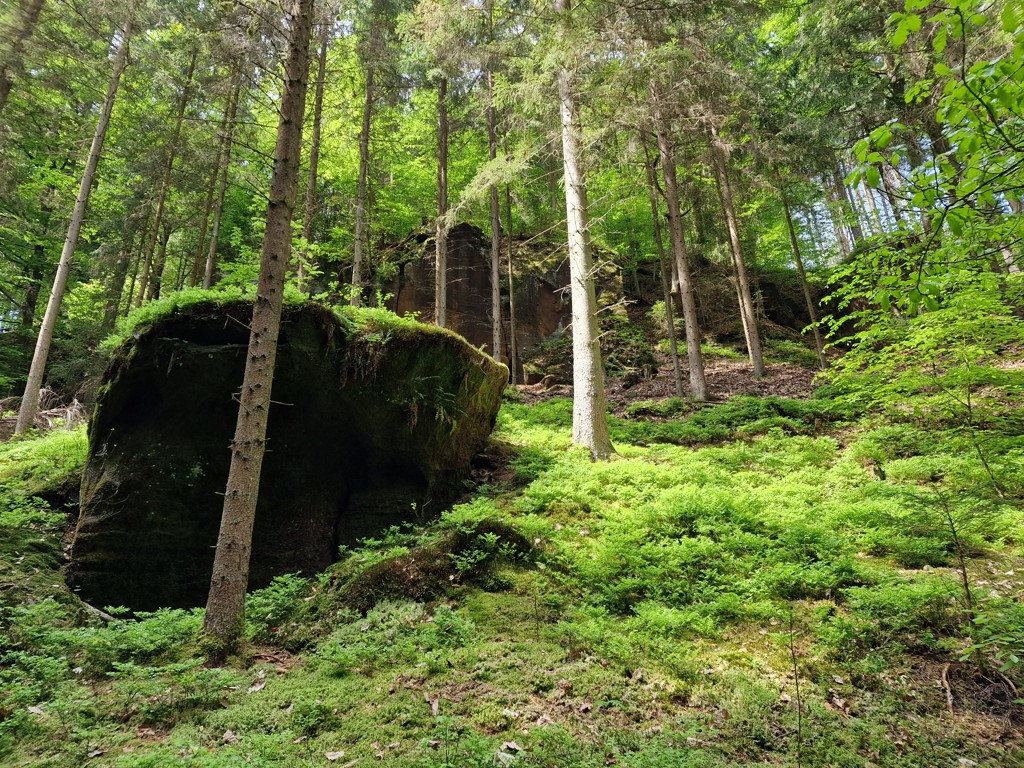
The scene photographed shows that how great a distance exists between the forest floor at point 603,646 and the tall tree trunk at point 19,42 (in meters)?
10.4

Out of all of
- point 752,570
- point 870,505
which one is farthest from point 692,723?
Answer: point 870,505

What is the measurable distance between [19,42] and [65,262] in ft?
16.1

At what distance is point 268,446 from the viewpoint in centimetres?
735

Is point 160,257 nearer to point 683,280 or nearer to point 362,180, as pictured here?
point 362,180

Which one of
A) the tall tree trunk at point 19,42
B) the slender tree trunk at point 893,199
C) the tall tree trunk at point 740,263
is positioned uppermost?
the tall tree trunk at point 19,42

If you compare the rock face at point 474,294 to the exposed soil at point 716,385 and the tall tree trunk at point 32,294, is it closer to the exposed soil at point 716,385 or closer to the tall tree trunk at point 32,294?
the exposed soil at point 716,385

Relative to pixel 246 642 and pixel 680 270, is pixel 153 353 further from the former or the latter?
pixel 680 270

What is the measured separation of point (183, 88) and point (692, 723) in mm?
20720

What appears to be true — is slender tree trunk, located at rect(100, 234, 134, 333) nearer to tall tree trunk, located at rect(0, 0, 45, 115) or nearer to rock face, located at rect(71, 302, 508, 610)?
tall tree trunk, located at rect(0, 0, 45, 115)

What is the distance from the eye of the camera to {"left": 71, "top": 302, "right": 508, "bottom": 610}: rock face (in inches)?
258

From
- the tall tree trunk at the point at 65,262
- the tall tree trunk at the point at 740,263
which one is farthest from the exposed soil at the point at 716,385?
the tall tree trunk at the point at 65,262

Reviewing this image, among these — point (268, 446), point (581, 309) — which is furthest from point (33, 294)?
point (581, 309)

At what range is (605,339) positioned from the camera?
21250 mm

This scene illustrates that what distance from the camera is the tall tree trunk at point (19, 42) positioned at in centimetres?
1110
